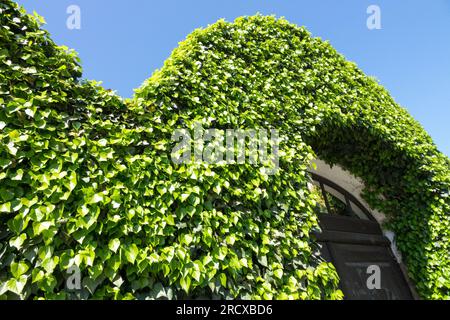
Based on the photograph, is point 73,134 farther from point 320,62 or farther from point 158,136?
point 320,62

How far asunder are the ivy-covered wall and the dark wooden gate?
1.59 meters

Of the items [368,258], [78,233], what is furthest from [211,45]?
[368,258]

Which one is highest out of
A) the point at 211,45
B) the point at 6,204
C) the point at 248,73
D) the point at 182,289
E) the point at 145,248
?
the point at 211,45

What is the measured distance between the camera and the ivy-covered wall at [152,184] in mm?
1872

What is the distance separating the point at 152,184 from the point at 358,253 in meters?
4.04

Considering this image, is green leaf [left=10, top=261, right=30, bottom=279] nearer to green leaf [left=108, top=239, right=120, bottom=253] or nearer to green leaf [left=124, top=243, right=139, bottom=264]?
green leaf [left=108, top=239, right=120, bottom=253]

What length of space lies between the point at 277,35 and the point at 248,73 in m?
1.43

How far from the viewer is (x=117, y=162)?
227 cm

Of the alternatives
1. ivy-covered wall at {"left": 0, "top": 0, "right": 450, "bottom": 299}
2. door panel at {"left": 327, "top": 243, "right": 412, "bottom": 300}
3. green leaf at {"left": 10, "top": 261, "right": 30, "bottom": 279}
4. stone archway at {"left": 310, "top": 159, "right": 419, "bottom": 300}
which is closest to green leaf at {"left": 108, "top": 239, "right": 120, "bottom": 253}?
ivy-covered wall at {"left": 0, "top": 0, "right": 450, "bottom": 299}

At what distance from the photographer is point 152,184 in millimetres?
2312
